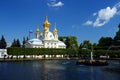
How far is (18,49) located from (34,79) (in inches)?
3100

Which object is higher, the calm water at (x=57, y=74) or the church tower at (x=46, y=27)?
the church tower at (x=46, y=27)

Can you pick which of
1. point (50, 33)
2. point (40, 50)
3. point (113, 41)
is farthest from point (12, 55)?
point (113, 41)

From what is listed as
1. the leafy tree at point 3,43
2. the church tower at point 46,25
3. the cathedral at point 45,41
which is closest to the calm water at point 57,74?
the cathedral at point 45,41

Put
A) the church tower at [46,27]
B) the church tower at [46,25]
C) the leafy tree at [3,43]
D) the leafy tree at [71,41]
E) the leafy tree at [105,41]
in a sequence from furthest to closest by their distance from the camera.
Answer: the leafy tree at [71,41] → the church tower at [46,27] → the church tower at [46,25] → the leafy tree at [3,43] → the leafy tree at [105,41]

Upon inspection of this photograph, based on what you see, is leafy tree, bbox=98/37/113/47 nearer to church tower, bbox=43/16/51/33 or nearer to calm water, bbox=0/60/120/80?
church tower, bbox=43/16/51/33

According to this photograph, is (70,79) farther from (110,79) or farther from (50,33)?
(50,33)

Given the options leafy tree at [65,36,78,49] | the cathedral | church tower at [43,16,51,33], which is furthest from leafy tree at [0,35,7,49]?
leafy tree at [65,36,78,49]

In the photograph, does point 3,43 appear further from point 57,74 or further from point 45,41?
point 57,74

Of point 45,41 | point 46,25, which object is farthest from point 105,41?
point 46,25

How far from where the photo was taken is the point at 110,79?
46969 mm

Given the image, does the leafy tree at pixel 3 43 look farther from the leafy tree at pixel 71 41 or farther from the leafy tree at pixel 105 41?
the leafy tree at pixel 105 41

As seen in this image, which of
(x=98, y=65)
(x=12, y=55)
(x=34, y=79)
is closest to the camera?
(x=34, y=79)

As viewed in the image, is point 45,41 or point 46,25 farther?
point 46,25

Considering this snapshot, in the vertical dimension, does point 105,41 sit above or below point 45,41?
below
